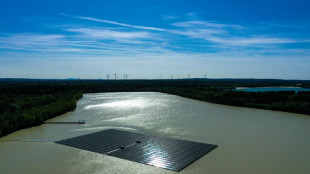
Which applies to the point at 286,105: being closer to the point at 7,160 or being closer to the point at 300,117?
the point at 300,117

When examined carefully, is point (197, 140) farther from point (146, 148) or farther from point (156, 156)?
point (156, 156)

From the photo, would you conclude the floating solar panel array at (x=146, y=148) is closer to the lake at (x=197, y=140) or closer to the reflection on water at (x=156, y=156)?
the reflection on water at (x=156, y=156)

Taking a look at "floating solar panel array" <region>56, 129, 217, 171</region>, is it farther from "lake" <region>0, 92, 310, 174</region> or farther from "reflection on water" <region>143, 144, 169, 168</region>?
"lake" <region>0, 92, 310, 174</region>

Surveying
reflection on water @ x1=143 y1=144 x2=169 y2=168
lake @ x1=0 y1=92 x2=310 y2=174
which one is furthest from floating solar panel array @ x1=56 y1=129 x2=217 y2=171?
lake @ x1=0 y1=92 x2=310 y2=174

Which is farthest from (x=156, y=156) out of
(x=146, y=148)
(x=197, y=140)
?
(x=197, y=140)

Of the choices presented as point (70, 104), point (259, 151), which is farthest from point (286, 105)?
point (70, 104)
